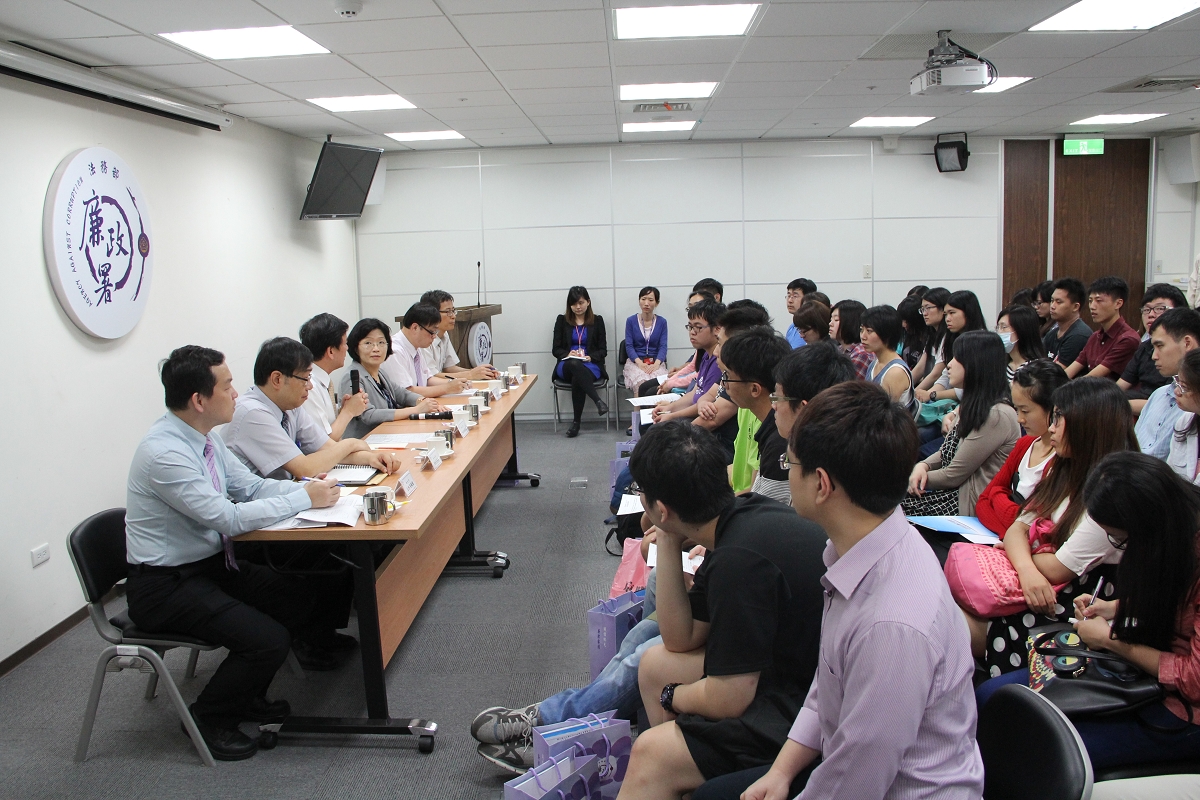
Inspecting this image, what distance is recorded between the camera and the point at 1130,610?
1743mm

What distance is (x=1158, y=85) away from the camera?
5574mm

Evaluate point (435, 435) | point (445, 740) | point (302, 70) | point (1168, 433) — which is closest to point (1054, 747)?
point (445, 740)

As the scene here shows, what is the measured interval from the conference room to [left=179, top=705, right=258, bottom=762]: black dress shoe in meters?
0.02

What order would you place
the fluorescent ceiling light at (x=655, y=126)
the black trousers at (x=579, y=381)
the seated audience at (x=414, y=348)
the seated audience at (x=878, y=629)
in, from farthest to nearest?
the black trousers at (x=579, y=381), the fluorescent ceiling light at (x=655, y=126), the seated audience at (x=414, y=348), the seated audience at (x=878, y=629)

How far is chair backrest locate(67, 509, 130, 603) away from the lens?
252 cm

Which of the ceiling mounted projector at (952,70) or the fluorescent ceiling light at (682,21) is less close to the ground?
the fluorescent ceiling light at (682,21)

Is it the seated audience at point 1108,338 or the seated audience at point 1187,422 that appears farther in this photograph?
the seated audience at point 1108,338

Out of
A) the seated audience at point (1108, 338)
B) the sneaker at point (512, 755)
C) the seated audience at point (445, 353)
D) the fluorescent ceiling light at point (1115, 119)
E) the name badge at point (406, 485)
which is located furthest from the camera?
the fluorescent ceiling light at point (1115, 119)

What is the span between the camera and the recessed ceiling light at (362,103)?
5207 millimetres

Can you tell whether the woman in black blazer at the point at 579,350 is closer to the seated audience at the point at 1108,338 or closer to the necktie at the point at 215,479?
the seated audience at the point at 1108,338

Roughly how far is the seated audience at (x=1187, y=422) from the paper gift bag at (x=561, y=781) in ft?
6.68

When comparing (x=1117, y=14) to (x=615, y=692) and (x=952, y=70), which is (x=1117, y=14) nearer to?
(x=952, y=70)

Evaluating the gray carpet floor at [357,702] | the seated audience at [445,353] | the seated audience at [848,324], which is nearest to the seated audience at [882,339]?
the seated audience at [848,324]

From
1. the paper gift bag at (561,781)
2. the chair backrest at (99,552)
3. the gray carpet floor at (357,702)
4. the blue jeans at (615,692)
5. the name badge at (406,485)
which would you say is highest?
the name badge at (406,485)
